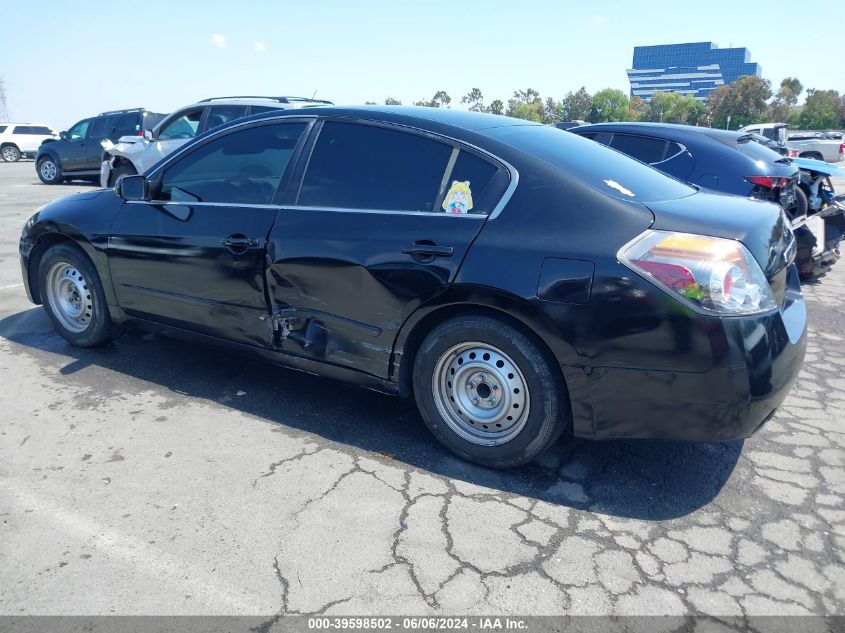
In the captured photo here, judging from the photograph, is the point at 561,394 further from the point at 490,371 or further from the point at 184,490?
the point at 184,490

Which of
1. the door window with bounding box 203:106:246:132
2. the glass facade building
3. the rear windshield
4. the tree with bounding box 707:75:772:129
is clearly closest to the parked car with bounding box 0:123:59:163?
the door window with bounding box 203:106:246:132

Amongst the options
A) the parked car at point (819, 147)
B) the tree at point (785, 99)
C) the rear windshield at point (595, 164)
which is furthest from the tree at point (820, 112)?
the rear windshield at point (595, 164)

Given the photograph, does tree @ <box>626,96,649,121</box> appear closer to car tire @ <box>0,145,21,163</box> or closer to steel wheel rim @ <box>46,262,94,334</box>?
car tire @ <box>0,145,21,163</box>

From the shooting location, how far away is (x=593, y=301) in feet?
9.02

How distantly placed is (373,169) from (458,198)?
55 cm

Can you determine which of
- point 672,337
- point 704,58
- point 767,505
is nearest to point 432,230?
point 672,337

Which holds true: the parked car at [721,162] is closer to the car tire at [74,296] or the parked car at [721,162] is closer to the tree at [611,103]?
the car tire at [74,296]

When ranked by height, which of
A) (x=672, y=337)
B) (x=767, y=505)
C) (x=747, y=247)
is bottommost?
(x=767, y=505)

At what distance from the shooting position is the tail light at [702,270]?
2641 millimetres

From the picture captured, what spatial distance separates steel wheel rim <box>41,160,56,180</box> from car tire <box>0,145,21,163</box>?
58.0 ft

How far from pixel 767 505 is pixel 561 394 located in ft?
3.40

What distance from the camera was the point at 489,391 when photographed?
3180 mm

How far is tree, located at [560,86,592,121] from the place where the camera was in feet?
337

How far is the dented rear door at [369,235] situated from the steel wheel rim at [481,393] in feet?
1.06
